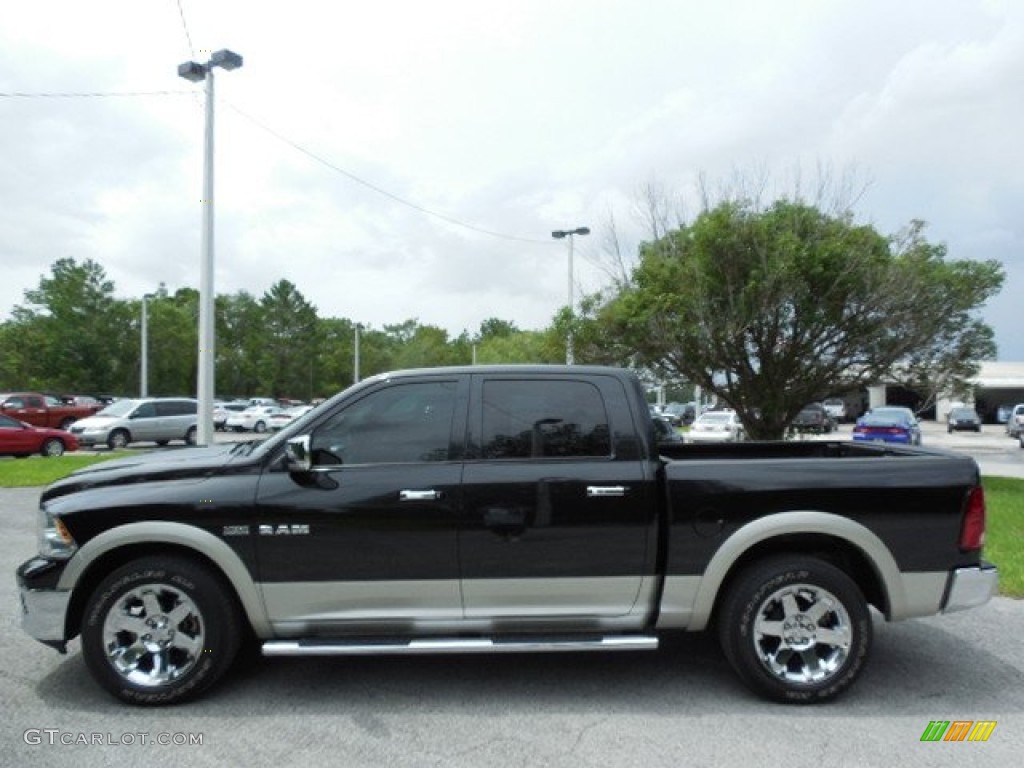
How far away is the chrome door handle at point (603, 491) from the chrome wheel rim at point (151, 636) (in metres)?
2.23

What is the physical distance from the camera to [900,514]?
14.4 ft

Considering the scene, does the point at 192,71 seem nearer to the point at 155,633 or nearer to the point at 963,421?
the point at 155,633

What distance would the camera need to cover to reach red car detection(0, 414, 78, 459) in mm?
20966

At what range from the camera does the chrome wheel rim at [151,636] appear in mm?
4250

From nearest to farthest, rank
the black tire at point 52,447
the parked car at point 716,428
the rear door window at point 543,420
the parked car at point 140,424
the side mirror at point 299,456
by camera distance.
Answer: the side mirror at point 299,456, the rear door window at point 543,420, the black tire at point 52,447, the parked car at point 140,424, the parked car at point 716,428

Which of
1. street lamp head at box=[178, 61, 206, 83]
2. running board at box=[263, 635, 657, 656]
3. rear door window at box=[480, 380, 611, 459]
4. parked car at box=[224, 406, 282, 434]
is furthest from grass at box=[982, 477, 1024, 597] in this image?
parked car at box=[224, 406, 282, 434]

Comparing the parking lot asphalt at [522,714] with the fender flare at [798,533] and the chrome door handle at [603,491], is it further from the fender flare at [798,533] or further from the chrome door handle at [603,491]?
the chrome door handle at [603,491]

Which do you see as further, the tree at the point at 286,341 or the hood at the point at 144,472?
the tree at the point at 286,341

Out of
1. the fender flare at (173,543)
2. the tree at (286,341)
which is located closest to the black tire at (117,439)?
the fender flare at (173,543)

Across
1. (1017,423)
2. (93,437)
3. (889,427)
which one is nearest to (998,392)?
(1017,423)

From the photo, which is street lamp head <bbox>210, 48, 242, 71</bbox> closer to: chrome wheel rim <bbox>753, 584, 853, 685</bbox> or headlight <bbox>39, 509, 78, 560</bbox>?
headlight <bbox>39, 509, 78, 560</bbox>

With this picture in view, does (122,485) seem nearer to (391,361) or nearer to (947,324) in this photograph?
(947,324)

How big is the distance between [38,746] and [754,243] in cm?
1269

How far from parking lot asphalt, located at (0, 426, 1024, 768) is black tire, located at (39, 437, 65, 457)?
737 inches
